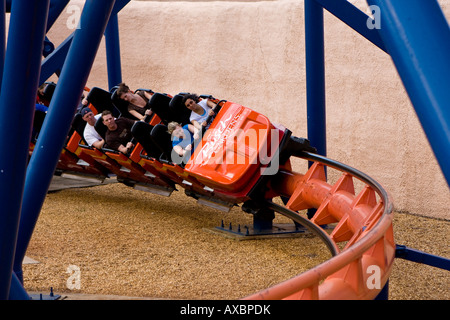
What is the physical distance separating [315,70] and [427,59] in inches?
164

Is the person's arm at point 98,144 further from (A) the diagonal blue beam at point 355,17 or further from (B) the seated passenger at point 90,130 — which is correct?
(A) the diagonal blue beam at point 355,17

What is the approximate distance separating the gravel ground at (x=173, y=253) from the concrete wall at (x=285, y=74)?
61cm

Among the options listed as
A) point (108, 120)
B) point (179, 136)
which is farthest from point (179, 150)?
point (108, 120)

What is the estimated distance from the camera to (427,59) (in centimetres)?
117

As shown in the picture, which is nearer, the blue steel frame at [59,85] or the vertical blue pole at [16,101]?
the blue steel frame at [59,85]

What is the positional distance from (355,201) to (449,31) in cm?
253

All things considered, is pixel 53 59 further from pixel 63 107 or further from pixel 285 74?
pixel 285 74

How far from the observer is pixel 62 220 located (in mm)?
5781

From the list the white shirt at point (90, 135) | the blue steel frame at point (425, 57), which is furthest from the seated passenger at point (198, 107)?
the blue steel frame at point (425, 57)

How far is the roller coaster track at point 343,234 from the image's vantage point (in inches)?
70.2
